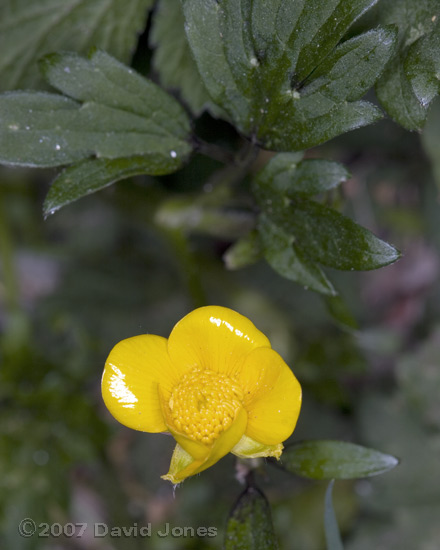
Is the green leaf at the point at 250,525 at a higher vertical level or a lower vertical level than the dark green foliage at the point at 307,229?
lower

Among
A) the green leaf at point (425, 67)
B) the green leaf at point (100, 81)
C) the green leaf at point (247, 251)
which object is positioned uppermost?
the green leaf at point (425, 67)

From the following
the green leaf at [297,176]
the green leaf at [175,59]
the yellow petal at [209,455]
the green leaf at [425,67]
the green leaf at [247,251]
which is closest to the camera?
the yellow petal at [209,455]

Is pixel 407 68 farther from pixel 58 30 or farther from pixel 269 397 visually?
pixel 58 30

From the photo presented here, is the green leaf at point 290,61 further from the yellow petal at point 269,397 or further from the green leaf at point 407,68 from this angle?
the yellow petal at point 269,397

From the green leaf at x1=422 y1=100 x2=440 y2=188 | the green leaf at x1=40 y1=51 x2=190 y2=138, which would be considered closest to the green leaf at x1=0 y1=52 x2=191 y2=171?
the green leaf at x1=40 y1=51 x2=190 y2=138

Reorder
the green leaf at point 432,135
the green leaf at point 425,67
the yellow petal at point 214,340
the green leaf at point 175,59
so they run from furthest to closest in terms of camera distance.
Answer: the green leaf at point 432,135 → the green leaf at point 175,59 → the green leaf at point 425,67 → the yellow petal at point 214,340

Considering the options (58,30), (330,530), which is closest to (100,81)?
(58,30)

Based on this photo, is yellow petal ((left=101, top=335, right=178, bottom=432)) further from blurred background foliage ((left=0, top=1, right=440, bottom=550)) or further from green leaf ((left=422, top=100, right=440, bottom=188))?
green leaf ((left=422, top=100, right=440, bottom=188))

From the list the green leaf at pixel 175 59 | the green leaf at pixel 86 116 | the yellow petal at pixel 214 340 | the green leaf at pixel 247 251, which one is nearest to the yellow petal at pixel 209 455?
the yellow petal at pixel 214 340
